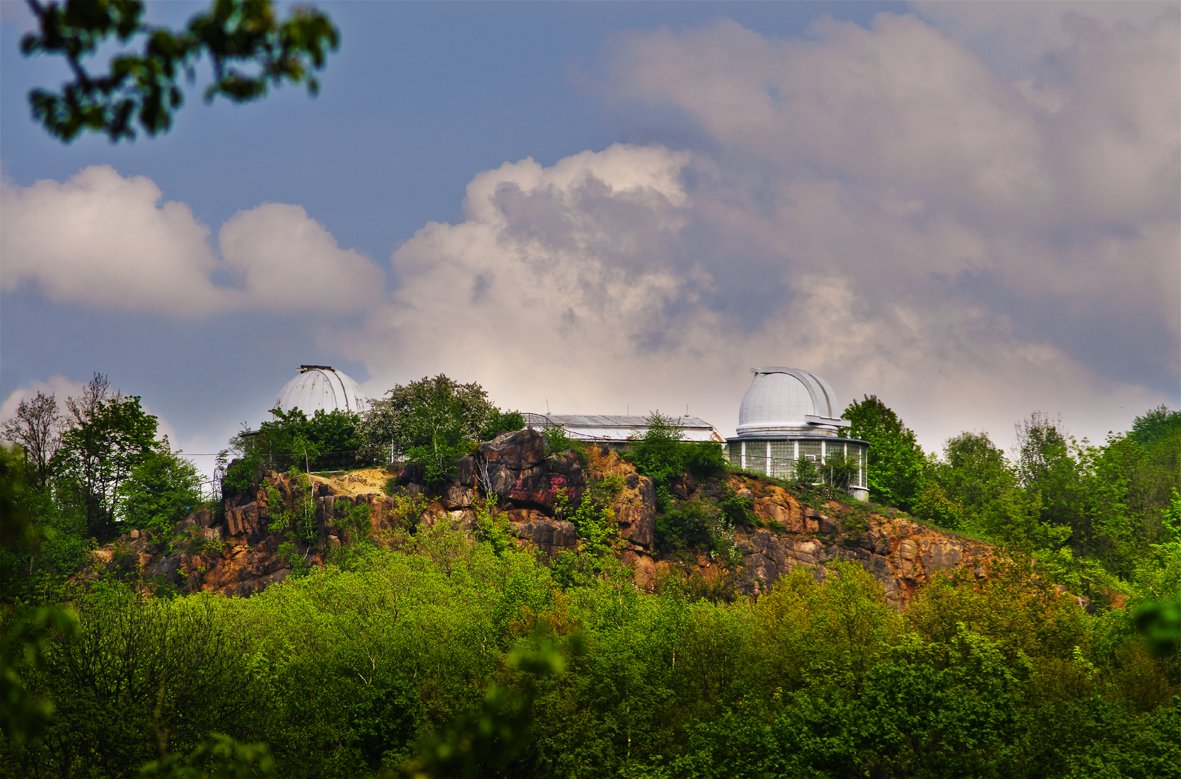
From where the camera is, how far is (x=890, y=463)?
10669 centimetres

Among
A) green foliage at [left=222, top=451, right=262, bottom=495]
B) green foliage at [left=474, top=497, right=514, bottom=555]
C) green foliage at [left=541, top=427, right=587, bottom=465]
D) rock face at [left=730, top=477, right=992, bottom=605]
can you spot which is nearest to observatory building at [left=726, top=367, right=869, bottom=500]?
rock face at [left=730, top=477, right=992, bottom=605]

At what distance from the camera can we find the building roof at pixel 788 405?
103 meters

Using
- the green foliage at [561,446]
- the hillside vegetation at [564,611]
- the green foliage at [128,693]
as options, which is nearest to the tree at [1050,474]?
the hillside vegetation at [564,611]

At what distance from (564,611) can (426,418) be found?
3583 cm

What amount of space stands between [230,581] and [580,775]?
→ 152 ft

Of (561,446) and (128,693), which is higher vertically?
(561,446)

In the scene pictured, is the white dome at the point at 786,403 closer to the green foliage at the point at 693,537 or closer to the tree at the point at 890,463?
the tree at the point at 890,463

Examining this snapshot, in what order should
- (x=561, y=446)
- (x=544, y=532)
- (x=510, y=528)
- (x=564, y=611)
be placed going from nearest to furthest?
(x=564, y=611)
(x=510, y=528)
(x=544, y=532)
(x=561, y=446)

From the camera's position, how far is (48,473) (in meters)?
79.6

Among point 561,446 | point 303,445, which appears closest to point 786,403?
point 561,446

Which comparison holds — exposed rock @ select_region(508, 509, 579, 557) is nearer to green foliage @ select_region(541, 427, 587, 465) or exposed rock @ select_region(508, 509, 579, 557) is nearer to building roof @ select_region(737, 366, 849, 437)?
green foliage @ select_region(541, 427, 587, 465)

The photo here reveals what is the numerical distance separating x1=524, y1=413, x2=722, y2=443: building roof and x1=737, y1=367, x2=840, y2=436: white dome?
139 inches

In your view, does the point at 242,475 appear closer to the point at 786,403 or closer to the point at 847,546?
the point at 847,546

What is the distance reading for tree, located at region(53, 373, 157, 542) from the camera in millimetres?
85625
